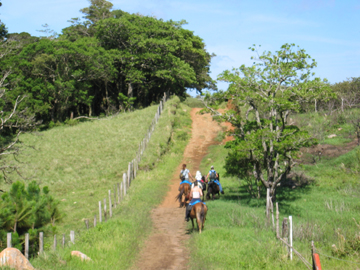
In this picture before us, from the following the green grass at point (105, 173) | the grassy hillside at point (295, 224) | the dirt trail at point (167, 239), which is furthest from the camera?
the green grass at point (105, 173)

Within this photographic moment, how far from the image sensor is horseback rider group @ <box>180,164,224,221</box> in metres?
A: 14.2

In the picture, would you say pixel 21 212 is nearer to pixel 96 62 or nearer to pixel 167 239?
pixel 167 239

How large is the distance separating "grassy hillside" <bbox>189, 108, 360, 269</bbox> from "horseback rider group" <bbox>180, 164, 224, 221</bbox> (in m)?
1.04

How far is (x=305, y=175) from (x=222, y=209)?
983 cm

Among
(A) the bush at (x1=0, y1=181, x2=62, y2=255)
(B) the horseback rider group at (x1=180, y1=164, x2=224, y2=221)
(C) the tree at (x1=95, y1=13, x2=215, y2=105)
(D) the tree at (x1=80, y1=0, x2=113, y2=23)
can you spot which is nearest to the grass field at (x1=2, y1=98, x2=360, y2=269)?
(A) the bush at (x1=0, y1=181, x2=62, y2=255)

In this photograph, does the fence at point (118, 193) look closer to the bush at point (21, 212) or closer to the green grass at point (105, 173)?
the green grass at point (105, 173)

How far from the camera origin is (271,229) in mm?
12828

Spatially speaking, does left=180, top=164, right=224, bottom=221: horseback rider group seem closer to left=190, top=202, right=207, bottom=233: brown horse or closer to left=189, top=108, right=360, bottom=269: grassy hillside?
left=190, top=202, right=207, bottom=233: brown horse

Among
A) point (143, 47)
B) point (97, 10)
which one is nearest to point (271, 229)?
point (143, 47)

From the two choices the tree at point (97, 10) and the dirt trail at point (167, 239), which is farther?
the tree at point (97, 10)

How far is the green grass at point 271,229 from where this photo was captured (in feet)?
32.8

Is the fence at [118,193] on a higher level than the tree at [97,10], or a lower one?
lower

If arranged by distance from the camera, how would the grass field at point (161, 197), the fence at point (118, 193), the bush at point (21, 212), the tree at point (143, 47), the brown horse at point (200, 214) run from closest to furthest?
the grass field at point (161, 197), the fence at point (118, 193), the bush at point (21, 212), the brown horse at point (200, 214), the tree at point (143, 47)

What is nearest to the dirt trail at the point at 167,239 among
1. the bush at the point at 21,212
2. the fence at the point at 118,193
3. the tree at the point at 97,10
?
the fence at the point at 118,193
